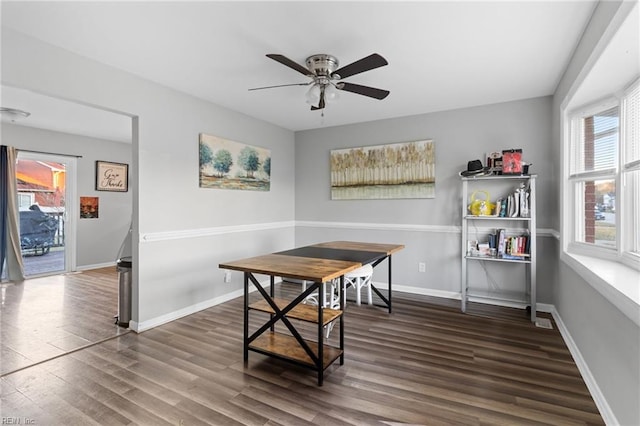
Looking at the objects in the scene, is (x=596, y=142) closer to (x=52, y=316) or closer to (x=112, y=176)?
(x=52, y=316)

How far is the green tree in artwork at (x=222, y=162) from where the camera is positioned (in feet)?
12.8

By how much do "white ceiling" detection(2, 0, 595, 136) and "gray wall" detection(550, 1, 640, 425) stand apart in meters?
0.19

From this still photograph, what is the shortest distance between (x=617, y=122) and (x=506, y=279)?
2.14 metres

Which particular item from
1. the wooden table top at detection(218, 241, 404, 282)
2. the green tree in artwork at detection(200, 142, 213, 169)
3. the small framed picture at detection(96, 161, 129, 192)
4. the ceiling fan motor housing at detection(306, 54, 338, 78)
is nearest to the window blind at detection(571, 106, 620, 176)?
the wooden table top at detection(218, 241, 404, 282)

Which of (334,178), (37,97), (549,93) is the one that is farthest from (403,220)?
(37,97)

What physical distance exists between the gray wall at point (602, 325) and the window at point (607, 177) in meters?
0.27

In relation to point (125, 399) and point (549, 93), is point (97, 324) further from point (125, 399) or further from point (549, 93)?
point (549, 93)

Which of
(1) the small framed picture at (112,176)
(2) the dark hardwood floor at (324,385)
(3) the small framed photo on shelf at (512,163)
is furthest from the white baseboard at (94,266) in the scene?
(3) the small framed photo on shelf at (512,163)

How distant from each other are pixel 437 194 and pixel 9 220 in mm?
6491

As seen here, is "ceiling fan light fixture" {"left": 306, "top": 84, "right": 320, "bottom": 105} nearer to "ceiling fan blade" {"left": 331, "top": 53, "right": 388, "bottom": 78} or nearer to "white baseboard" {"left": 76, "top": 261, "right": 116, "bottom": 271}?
"ceiling fan blade" {"left": 331, "top": 53, "right": 388, "bottom": 78}

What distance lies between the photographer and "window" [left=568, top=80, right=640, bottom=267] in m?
2.02

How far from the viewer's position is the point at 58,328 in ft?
10.3

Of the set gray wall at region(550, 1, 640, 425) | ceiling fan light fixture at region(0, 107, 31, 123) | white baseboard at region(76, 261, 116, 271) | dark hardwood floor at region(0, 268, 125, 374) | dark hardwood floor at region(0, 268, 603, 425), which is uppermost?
ceiling fan light fixture at region(0, 107, 31, 123)

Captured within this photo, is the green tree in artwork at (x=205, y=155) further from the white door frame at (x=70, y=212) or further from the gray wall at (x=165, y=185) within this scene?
the white door frame at (x=70, y=212)
